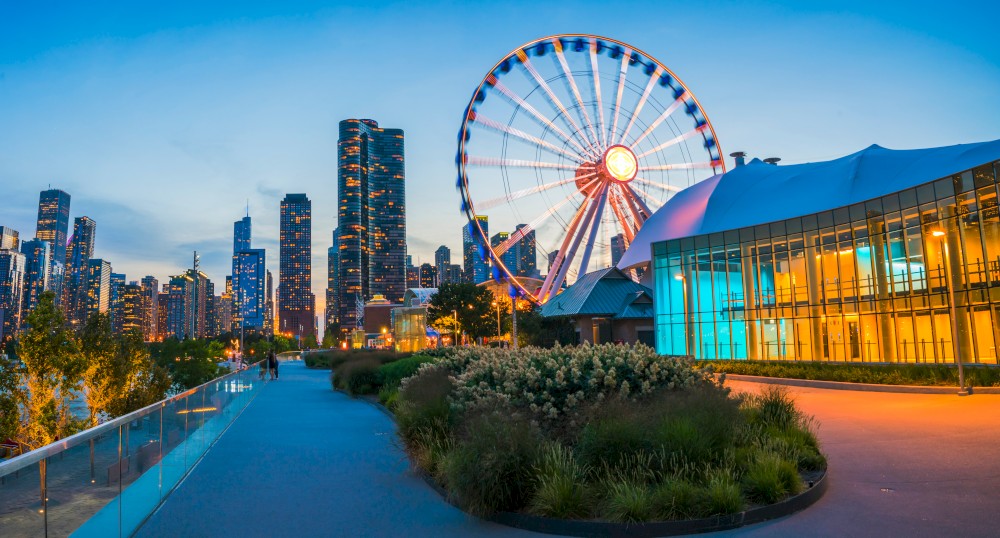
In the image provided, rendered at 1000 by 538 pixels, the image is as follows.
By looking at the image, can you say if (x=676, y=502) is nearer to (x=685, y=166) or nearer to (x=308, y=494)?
(x=308, y=494)

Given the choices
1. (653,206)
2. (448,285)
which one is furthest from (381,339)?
(653,206)

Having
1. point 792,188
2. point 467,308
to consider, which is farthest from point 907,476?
point 467,308

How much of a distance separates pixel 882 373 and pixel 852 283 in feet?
33.6

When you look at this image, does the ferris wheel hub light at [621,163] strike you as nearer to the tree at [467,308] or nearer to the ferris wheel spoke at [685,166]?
the ferris wheel spoke at [685,166]

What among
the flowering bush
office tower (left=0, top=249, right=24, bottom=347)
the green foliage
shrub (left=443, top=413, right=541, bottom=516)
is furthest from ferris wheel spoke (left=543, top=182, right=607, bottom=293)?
office tower (left=0, top=249, right=24, bottom=347)

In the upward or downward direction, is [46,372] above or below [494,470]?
above

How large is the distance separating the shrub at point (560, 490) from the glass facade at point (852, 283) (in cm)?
1790

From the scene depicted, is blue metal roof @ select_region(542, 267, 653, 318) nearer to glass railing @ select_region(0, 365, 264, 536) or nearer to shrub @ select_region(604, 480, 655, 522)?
glass railing @ select_region(0, 365, 264, 536)

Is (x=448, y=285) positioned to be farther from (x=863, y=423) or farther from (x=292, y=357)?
(x=863, y=423)

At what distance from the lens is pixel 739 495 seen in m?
7.13

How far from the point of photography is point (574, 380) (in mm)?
10422

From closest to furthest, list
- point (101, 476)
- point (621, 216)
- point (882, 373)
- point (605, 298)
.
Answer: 1. point (101, 476)
2. point (882, 373)
3. point (621, 216)
4. point (605, 298)

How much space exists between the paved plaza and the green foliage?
17.3 ft

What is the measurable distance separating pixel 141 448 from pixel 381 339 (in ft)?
404
